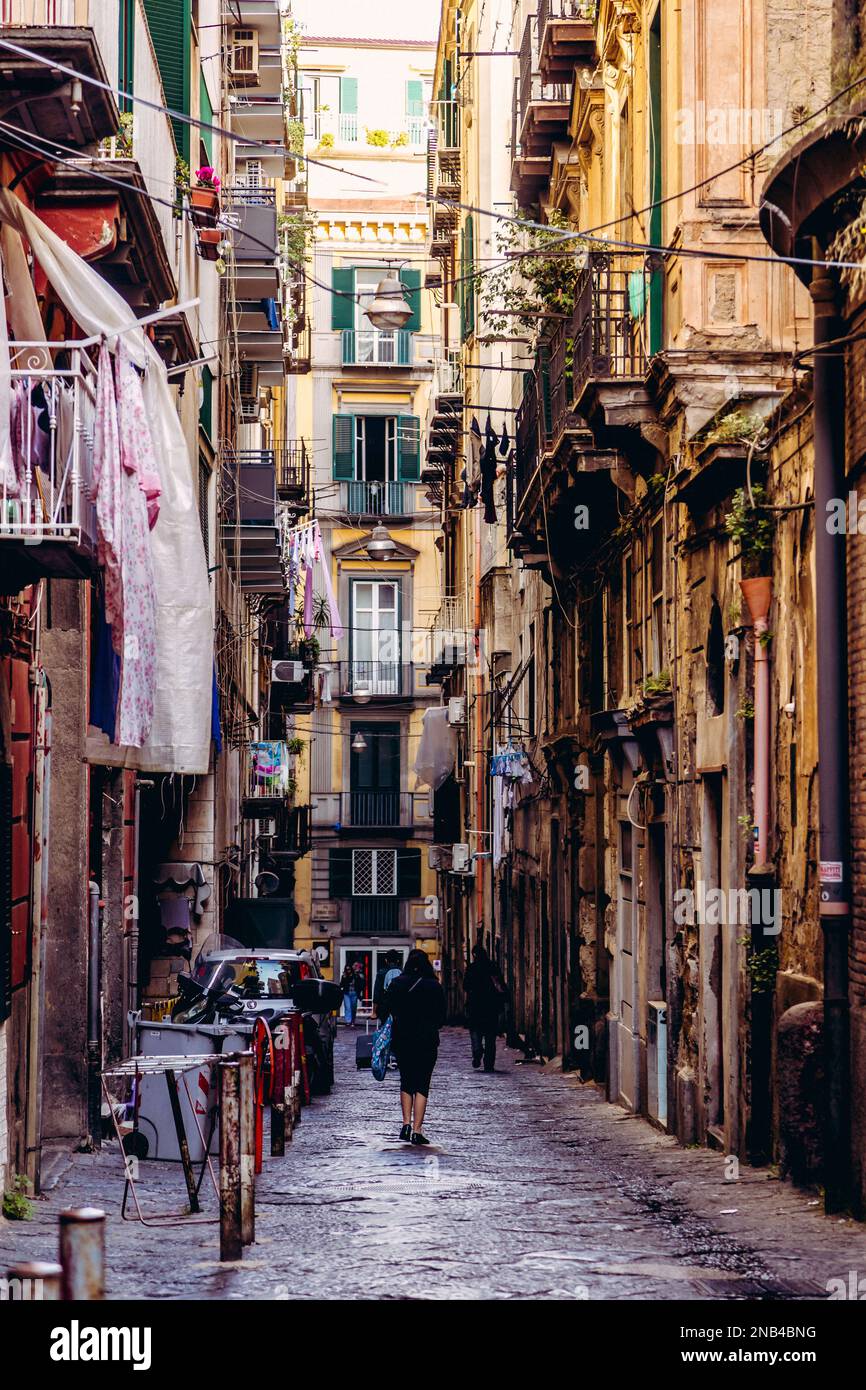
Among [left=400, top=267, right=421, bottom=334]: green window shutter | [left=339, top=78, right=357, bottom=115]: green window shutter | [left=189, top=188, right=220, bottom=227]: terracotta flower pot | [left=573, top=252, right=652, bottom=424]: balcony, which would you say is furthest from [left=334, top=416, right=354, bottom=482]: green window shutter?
[left=573, top=252, right=652, bottom=424]: balcony

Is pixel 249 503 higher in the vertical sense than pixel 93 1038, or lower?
higher

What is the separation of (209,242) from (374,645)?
30.8m

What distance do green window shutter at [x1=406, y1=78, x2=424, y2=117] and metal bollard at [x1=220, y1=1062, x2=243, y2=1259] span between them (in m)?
51.8

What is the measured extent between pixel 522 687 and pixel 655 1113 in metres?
14.8

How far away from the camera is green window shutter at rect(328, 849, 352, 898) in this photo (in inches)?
2105

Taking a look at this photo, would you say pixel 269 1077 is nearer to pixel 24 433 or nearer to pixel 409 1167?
pixel 409 1167

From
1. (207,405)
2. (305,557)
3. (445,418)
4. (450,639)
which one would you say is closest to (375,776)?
(450,639)

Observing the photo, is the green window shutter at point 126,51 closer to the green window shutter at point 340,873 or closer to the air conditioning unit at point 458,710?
the air conditioning unit at point 458,710

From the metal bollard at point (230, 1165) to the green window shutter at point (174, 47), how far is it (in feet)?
51.6

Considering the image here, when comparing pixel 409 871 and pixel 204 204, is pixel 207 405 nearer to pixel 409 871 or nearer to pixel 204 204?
pixel 204 204

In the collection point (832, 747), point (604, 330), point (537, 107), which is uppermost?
point (537, 107)

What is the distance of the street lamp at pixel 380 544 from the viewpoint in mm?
50469

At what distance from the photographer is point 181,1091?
44.3 feet

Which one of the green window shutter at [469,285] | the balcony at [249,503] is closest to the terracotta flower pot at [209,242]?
the balcony at [249,503]
